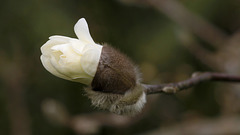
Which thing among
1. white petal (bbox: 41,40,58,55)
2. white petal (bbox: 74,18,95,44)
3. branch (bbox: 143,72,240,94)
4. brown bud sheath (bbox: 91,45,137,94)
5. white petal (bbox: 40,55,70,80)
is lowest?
white petal (bbox: 40,55,70,80)

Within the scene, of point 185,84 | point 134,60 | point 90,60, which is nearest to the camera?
point 90,60

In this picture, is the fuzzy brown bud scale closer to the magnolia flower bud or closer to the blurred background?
the magnolia flower bud

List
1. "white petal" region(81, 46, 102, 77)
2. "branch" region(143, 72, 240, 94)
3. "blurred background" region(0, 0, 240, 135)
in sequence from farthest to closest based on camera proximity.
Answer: "blurred background" region(0, 0, 240, 135) → "branch" region(143, 72, 240, 94) → "white petal" region(81, 46, 102, 77)

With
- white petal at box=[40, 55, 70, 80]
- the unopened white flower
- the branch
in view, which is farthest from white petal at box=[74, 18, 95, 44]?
the branch

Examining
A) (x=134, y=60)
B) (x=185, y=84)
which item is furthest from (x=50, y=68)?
(x=134, y=60)

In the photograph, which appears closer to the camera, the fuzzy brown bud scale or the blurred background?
the fuzzy brown bud scale

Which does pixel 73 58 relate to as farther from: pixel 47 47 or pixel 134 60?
pixel 134 60

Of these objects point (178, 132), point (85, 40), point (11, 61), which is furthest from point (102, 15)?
point (85, 40)
